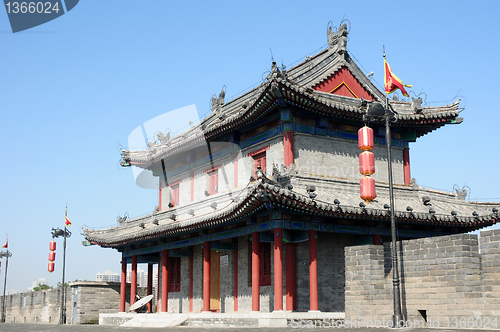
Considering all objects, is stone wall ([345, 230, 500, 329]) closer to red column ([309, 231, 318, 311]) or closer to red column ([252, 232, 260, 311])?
red column ([309, 231, 318, 311])

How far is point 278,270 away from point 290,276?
1.26 meters

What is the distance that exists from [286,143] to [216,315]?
7.82 m

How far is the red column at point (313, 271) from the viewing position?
68.6ft

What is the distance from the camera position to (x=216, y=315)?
913 inches

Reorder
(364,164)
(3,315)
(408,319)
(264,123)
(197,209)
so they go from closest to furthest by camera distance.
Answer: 1. (408,319)
2. (364,164)
3. (264,123)
4. (197,209)
5. (3,315)

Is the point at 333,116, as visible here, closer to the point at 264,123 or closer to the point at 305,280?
the point at 264,123

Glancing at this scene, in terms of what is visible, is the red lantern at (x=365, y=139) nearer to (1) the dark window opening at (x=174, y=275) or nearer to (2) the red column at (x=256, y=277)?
(2) the red column at (x=256, y=277)

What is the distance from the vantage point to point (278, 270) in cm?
2083

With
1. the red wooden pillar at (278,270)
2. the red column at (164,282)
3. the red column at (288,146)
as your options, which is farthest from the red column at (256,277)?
the red column at (164,282)

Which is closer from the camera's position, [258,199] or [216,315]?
[258,199]

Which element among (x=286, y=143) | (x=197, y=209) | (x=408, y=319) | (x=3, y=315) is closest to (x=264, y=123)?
(x=286, y=143)

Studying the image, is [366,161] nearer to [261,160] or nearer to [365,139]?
[365,139]

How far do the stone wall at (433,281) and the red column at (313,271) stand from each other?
297 centimetres

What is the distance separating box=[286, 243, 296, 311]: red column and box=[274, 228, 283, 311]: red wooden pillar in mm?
1038
